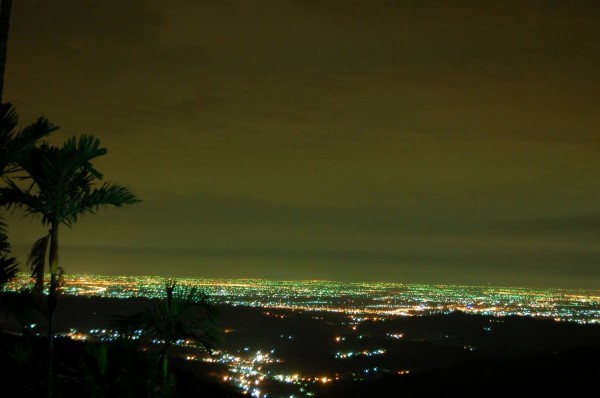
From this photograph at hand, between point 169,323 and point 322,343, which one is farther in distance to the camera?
point 322,343

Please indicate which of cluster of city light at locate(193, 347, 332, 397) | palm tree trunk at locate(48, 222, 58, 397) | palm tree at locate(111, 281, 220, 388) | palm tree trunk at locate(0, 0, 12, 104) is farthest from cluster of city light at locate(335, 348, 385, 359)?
palm tree trunk at locate(0, 0, 12, 104)

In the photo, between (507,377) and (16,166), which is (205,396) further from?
(507,377)

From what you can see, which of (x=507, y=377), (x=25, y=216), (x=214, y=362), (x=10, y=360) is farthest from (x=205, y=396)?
(x=214, y=362)

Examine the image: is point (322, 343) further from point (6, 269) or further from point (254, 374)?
point (6, 269)

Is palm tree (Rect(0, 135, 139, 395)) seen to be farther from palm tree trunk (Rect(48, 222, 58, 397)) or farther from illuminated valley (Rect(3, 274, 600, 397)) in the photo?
illuminated valley (Rect(3, 274, 600, 397))

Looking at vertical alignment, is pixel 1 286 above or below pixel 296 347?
above

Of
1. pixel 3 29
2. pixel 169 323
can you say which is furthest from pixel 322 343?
pixel 3 29

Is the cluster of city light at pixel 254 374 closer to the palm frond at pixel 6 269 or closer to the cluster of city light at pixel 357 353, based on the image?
the cluster of city light at pixel 357 353

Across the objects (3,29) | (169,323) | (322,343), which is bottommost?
(322,343)

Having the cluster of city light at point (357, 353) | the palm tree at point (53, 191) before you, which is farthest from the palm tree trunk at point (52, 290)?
the cluster of city light at point (357, 353)
